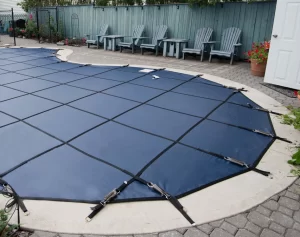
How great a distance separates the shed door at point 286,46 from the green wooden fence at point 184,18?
2.23 metres

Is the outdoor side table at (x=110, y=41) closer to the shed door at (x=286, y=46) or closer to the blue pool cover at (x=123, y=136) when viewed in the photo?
the blue pool cover at (x=123, y=136)

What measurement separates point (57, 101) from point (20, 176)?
2055mm

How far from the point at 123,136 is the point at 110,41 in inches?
298

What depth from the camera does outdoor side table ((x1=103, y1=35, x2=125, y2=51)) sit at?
941 cm

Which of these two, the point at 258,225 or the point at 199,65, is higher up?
the point at 199,65

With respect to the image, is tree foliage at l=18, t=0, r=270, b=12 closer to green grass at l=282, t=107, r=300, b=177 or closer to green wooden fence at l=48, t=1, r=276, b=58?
green wooden fence at l=48, t=1, r=276, b=58

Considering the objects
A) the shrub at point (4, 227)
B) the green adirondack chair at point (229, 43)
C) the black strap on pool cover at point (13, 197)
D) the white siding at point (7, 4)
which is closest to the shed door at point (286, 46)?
the green adirondack chair at point (229, 43)

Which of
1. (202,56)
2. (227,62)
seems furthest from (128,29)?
(227,62)

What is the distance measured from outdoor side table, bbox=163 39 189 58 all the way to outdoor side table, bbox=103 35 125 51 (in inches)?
78.5

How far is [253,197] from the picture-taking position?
2045mm

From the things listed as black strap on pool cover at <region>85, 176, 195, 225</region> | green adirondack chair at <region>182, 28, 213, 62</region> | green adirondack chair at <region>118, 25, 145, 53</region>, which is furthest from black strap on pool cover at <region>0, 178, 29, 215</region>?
green adirondack chair at <region>118, 25, 145, 53</region>

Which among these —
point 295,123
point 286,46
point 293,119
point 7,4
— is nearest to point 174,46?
point 286,46

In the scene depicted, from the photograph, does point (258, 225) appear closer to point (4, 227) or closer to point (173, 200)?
point (173, 200)

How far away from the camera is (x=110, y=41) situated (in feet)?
32.2
